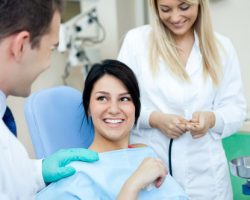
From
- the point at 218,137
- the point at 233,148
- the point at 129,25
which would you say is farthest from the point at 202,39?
the point at 129,25

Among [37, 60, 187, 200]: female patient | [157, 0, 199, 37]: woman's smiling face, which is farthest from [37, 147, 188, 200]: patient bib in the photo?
[157, 0, 199, 37]: woman's smiling face

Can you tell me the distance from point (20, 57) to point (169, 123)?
785 mm

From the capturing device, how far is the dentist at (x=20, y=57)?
864 millimetres

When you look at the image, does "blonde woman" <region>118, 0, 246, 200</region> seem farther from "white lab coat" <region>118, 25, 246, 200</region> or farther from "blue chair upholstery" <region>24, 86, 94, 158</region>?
"blue chair upholstery" <region>24, 86, 94, 158</region>

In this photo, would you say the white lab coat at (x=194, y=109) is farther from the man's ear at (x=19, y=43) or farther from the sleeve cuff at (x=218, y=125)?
the man's ear at (x=19, y=43)

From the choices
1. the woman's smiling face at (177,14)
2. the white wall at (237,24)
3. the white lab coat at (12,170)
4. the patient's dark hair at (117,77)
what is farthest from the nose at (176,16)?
the white wall at (237,24)

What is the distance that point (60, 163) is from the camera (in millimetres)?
1323

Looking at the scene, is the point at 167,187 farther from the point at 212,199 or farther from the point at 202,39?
the point at 202,39

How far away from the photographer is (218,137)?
169cm

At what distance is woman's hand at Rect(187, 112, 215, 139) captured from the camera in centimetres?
153

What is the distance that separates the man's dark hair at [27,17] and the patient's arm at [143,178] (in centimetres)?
56

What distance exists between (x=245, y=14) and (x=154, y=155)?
128cm

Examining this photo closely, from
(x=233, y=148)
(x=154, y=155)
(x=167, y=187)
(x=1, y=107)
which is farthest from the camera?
(x=233, y=148)

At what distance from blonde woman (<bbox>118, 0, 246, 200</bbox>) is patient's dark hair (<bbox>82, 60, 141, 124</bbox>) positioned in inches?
3.2
